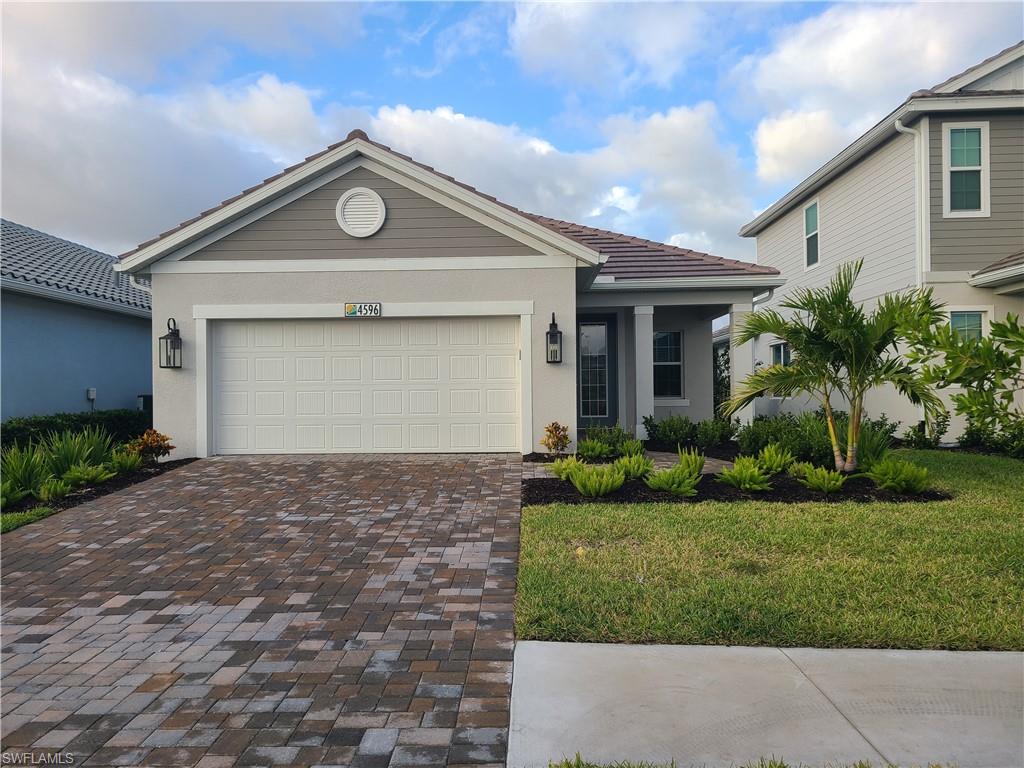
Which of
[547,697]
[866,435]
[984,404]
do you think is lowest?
[547,697]

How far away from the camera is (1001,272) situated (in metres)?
11.6

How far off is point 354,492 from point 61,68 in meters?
8.47

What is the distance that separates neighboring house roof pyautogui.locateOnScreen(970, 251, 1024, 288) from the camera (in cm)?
1134

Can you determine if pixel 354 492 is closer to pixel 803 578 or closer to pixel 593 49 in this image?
pixel 803 578

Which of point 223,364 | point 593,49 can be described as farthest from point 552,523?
point 593,49

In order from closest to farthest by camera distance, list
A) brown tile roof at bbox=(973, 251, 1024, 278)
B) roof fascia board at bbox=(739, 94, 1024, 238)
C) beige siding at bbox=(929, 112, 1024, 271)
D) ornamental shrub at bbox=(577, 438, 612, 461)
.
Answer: ornamental shrub at bbox=(577, 438, 612, 461)
brown tile roof at bbox=(973, 251, 1024, 278)
roof fascia board at bbox=(739, 94, 1024, 238)
beige siding at bbox=(929, 112, 1024, 271)

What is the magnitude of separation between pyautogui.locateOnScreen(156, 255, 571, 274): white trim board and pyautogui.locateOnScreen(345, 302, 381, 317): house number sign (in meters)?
0.60

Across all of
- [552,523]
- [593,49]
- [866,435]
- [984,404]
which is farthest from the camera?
[593,49]

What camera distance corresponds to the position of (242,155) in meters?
23.2

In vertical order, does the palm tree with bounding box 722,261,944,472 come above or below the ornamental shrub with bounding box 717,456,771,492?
above
